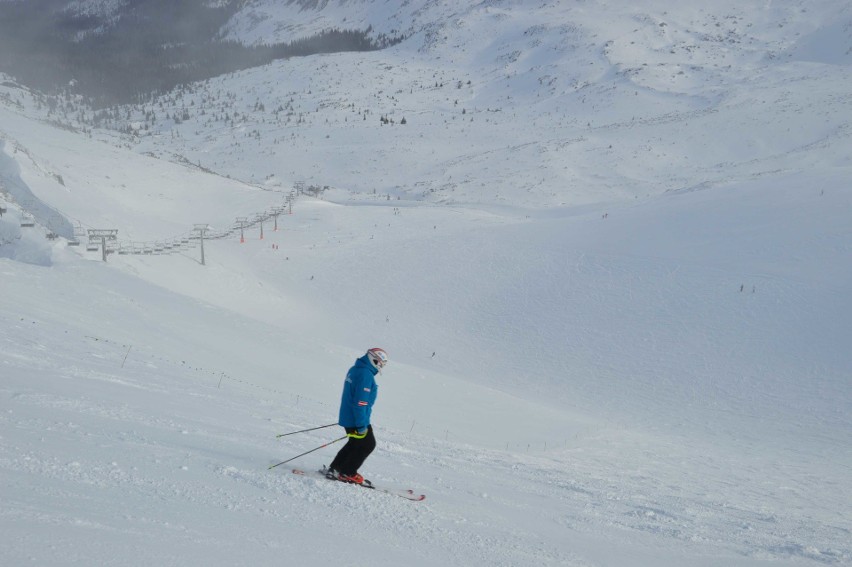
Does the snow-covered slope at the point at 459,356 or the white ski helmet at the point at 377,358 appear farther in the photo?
the white ski helmet at the point at 377,358

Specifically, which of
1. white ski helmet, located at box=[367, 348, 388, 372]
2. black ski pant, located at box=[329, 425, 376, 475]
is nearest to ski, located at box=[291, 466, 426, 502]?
black ski pant, located at box=[329, 425, 376, 475]

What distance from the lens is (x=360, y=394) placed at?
21.7 ft

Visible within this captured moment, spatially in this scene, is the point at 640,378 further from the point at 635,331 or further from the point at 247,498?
the point at 247,498

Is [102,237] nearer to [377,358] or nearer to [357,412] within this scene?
[357,412]

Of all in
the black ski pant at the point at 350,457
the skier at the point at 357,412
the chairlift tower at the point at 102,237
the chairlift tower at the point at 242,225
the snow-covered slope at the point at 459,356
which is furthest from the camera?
the chairlift tower at the point at 242,225

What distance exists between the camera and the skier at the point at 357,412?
6.62 metres

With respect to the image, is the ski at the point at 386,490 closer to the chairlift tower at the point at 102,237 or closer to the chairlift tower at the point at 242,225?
the chairlift tower at the point at 102,237

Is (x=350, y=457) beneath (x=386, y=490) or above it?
above

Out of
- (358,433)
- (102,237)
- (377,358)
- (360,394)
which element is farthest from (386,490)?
(102,237)

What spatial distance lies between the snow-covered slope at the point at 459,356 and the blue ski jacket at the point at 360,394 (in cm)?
76

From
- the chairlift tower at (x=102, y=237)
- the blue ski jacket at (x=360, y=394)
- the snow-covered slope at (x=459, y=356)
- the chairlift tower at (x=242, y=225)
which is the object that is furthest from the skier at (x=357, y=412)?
the chairlift tower at (x=242, y=225)

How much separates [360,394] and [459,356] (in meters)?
17.1

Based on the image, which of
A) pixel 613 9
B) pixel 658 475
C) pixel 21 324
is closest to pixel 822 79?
pixel 613 9

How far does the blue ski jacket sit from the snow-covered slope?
0.76 metres
